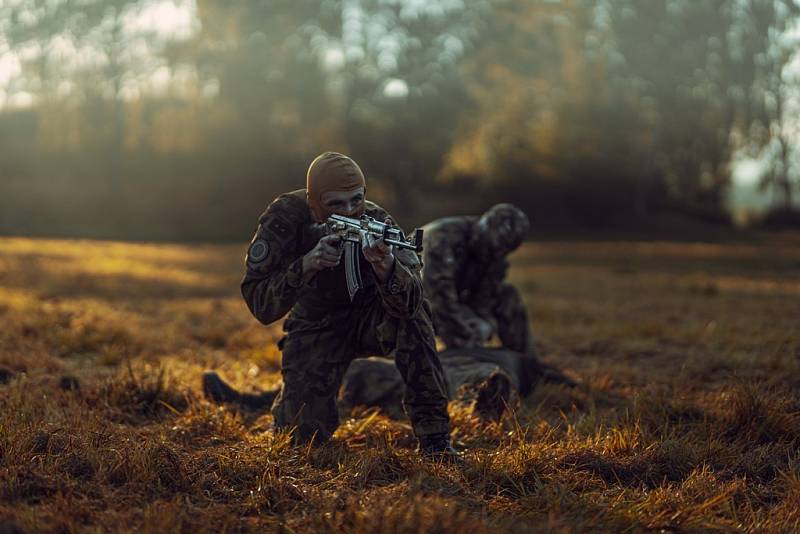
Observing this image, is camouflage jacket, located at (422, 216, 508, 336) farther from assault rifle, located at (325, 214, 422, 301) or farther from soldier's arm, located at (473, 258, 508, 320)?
assault rifle, located at (325, 214, 422, 301)

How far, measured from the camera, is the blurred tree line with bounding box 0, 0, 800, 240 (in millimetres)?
30797

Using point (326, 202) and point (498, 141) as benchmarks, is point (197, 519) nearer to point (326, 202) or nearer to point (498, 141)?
point (326, 202)

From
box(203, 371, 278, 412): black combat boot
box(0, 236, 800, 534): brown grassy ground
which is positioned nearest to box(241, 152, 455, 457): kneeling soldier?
box(0, 236, 800, 534): brown grassy ground

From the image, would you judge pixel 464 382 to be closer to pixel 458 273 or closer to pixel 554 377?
pixel 554 377

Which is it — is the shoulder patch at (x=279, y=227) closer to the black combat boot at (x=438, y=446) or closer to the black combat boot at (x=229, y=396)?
the black combat boot at (x=438, y=446)

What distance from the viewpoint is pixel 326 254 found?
12.7 ft

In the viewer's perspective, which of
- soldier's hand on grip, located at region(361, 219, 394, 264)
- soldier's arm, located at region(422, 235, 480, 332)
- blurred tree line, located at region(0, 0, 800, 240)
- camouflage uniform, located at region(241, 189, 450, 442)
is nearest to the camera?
soldier's hand on grip, located at region(361, 219, 394, 264)

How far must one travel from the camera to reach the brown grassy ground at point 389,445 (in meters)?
2.98

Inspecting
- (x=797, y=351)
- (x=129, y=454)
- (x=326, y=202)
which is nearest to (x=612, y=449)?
(x=326, y=202)

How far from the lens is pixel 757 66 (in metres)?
38.1

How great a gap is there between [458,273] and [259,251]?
275 cm

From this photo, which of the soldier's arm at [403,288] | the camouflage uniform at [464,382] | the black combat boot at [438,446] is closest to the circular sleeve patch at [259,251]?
the soldier's arm at [403,288]

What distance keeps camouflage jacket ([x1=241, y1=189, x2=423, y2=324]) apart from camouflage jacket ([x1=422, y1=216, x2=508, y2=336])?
1949 millimetres

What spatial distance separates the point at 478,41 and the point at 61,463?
3322 centimetres
